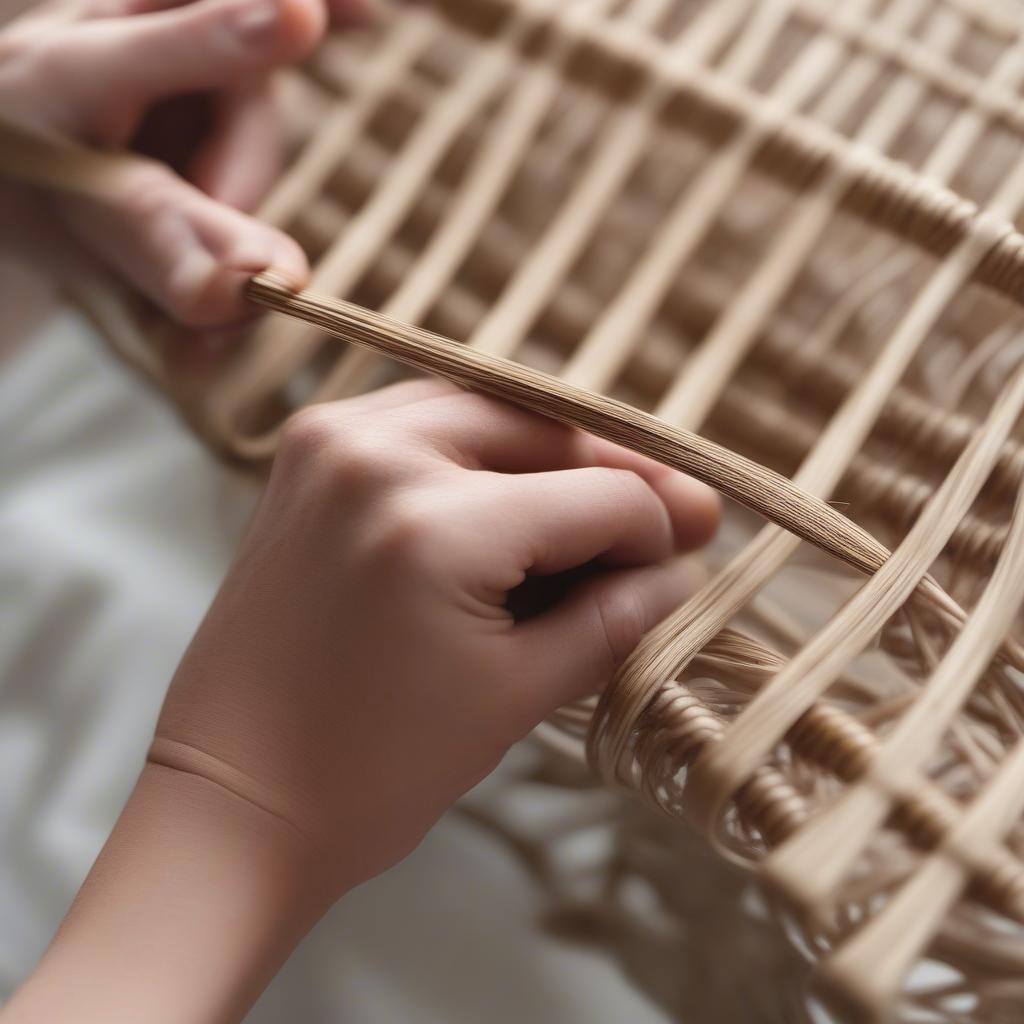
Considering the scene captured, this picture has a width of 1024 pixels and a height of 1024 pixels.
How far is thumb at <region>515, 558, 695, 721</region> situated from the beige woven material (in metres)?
0.02

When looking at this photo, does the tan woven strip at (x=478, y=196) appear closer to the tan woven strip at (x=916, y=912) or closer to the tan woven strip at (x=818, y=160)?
the tan woven strip at (x=818, y=160)

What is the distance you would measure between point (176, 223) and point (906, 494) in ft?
0.87

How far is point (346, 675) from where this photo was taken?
0.27 m

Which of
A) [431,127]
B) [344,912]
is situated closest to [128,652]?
[344,912]

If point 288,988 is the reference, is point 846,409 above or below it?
above

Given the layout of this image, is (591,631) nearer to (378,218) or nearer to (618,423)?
(618,423)

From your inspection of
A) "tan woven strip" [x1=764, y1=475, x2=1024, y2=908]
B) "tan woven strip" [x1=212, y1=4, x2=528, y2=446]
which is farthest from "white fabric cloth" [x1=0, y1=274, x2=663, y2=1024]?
"tan woven strip" [x1=764, y1=475, x2=1024, y2=908]

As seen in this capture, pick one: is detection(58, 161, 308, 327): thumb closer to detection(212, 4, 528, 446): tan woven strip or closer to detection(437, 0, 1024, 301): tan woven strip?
detection(212, 4, 528, 446): tan woven strip

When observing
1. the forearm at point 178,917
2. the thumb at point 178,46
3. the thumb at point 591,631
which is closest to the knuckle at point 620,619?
the thumb at point 591,631

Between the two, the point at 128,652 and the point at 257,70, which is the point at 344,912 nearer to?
the point at 128,652

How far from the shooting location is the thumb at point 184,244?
34 centimetres

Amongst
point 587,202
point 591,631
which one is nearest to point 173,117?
point 587,202

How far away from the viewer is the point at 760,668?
0.27 m

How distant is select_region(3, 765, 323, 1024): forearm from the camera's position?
10.2 inches
